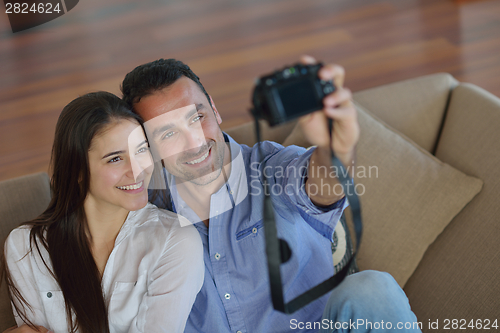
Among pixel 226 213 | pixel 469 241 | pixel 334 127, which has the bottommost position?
pixel 469 241

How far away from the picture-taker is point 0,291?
1456mm

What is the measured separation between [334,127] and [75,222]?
2.87 feet

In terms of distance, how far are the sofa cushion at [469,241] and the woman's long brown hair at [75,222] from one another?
979mm

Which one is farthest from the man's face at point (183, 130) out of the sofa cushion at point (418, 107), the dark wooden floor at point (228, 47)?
the dark wooden floor at point (228, 47)

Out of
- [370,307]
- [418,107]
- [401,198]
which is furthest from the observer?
[418,107]

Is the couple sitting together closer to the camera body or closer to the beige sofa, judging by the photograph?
the beige sofa

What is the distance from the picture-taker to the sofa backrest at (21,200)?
5.03 ft

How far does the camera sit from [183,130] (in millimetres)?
1288

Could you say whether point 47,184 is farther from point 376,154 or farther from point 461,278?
point 461,278

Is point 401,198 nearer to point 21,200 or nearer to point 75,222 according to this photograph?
point 75,222

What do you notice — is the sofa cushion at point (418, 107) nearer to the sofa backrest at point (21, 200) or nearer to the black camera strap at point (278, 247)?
the black camera strap at point (278, 247)

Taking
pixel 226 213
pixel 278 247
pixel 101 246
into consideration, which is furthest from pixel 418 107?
pixel 101 246

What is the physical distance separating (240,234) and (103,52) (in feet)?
6.56

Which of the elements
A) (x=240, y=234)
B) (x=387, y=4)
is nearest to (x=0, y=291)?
(x=240, y=234)
